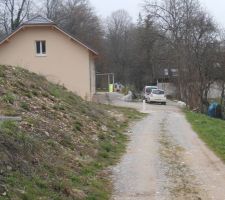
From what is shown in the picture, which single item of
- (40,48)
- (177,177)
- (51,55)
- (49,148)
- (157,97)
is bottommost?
(177,177)

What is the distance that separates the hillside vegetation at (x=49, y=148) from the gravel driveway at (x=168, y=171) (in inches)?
18.7

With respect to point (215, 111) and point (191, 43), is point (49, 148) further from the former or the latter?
point (191, 43)

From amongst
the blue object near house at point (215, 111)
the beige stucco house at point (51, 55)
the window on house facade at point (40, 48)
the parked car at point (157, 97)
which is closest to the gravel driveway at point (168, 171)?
the beige stucco house at point (51, 55)

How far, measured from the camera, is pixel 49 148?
12539mm

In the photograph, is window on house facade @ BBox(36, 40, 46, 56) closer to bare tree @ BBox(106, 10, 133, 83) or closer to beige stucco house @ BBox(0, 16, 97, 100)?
beige stucco house @ BBox(0, 16, 97, 100)

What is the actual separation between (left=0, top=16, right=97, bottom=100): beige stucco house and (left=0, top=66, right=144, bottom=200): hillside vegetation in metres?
20.8

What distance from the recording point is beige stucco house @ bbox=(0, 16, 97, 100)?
41844 mm

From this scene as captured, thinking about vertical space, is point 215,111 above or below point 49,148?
below

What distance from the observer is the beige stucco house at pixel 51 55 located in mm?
41844

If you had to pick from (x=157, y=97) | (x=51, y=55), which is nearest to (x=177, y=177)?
(x=51, y=55)

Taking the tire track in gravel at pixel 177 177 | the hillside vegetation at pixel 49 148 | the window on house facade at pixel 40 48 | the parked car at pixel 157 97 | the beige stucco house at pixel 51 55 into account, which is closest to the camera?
the hillside vegetation at pixel 49 148

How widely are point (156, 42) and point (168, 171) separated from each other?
2311 inches

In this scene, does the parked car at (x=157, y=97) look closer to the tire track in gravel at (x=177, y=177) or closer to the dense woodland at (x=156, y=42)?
the dense woodland at (x=156, y=42)

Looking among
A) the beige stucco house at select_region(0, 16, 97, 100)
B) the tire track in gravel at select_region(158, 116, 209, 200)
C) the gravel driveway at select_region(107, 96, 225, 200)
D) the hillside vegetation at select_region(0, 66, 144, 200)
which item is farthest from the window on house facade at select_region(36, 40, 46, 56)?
the tire track in gravel at select_region(158, 116, 209, 200)
